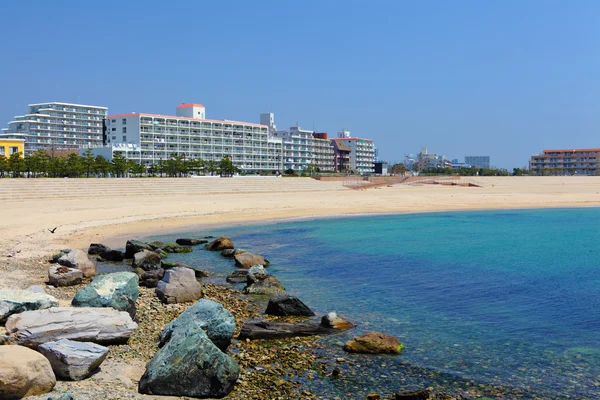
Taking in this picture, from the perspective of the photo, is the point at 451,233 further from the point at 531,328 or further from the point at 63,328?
the point at 63,328

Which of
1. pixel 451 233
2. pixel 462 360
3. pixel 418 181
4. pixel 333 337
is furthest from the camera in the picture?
pixel 418 181

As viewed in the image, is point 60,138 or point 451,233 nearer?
point 451,233

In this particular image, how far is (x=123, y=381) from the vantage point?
7934 millimetres

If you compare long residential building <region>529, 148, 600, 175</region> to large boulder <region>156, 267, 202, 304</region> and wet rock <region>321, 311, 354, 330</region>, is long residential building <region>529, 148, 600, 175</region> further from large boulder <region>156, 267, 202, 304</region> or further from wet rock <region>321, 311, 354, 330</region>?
wet rock <region>321, 311, 354, 330</region>

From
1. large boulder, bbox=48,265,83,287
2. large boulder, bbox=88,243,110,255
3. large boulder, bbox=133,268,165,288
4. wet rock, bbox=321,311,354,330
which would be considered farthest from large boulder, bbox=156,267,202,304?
large boulder, bbox=88,243,110,255

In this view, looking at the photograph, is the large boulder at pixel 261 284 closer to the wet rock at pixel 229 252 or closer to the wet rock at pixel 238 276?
the wet rock at pixel 238 276

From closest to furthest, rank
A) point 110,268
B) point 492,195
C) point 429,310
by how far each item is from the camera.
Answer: point 429,310 < point 110,268 < point 492,195

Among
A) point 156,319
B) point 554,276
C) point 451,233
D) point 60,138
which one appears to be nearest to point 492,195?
point 451,233

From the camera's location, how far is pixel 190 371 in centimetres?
783

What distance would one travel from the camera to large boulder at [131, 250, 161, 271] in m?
19.0

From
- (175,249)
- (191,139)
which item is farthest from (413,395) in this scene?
(191,139)

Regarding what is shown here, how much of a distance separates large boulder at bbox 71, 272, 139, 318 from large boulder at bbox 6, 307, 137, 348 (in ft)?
4.57

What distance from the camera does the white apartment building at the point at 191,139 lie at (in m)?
123

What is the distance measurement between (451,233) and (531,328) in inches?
842
